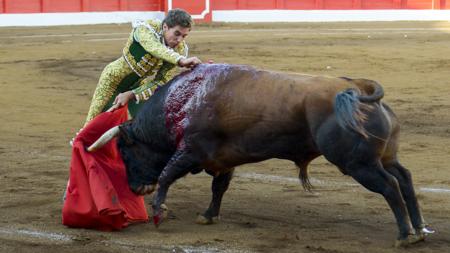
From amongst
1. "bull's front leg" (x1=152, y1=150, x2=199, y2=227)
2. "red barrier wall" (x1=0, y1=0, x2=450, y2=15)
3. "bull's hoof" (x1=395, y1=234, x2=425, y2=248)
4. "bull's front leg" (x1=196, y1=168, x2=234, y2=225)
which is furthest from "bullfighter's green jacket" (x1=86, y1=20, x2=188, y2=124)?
"red barrier wall" (x1=0, y1=0, x2=450, y2=15)

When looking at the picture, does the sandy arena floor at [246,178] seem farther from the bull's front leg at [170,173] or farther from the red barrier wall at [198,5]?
the red barrier wall at [198,5]

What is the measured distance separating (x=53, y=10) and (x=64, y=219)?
15.9 m

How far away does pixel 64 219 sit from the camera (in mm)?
4828

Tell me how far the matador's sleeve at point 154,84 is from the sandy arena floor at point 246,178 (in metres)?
0.60

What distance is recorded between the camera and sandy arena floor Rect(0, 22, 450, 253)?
455 cm

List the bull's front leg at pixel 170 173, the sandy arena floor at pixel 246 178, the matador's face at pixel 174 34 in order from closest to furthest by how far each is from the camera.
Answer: the sandy arena floor at pixel 246 178
the bull's front leg at pixel 170 173
the matador's face at pixel 174 34

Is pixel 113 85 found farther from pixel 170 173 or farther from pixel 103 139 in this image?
pixel 170 173

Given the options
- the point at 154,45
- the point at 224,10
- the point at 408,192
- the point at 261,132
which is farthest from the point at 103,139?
the point at 224,10

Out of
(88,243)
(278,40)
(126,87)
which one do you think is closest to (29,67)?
(278,40)

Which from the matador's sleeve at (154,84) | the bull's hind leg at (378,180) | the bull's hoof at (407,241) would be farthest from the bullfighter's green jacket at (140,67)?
the bull's hoof at (407,241)

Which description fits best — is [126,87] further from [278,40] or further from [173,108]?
[278,40]

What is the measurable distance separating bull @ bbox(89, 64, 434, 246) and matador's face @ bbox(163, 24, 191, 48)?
6.9 inches

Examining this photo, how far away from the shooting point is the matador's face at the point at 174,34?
482 cm

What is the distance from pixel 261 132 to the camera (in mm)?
4562
